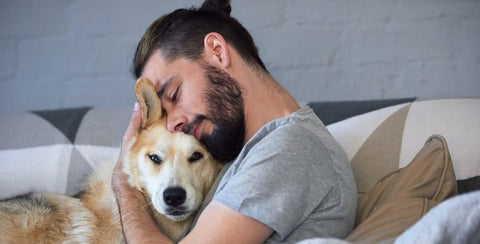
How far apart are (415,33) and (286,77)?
560 mm

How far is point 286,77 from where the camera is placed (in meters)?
2.30

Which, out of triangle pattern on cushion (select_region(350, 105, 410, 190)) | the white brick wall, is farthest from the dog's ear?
the white brick wall

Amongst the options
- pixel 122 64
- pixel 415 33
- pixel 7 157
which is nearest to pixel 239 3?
pixel 122 64

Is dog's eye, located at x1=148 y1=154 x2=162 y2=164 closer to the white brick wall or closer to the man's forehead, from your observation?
the man's forehead

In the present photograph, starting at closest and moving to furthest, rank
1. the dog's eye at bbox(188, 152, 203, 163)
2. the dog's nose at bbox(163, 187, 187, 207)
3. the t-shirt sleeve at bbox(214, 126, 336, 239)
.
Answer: the t-shirt sleeve at bbox(214, 126, 336, 239) < the dog's nose at bbox(163, 187, 187, 207) < the dog's eye at bbox(188, 152, 203, 163)

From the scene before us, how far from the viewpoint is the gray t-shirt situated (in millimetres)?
1107

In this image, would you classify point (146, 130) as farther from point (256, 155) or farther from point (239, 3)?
point (239, 3)

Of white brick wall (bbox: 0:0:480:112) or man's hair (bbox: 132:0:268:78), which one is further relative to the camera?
white brick wall (bbox: 0:0:480:112)

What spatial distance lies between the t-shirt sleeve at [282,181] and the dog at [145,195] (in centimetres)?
24

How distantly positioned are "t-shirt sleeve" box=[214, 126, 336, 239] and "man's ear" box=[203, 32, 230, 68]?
31cm

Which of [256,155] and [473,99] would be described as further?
[473,99]

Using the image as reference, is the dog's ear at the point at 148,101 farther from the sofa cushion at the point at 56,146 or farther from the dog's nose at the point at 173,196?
the sofa cushion at the point at 56,146

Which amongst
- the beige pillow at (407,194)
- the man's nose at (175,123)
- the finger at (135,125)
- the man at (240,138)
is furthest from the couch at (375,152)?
the man's nose at (175,123)

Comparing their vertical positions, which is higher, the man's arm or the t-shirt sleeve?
the t-shirt sleeve
